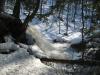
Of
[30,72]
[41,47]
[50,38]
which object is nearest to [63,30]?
[50,38]

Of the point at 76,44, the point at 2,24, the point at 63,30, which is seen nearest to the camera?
the point at 2,24

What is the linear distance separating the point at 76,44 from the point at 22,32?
14.0ft

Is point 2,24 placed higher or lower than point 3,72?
higher

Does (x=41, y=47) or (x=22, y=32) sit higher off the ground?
(x=22, y=32)

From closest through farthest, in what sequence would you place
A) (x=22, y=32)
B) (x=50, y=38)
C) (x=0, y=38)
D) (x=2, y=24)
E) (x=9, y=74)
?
(x=9, y=74) < (x=0, y=38) < (x=2, y=24) < (x=22, y=32) < (x=50, y=38)

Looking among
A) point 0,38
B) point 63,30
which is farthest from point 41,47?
point 63,30

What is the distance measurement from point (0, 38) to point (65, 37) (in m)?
8.93

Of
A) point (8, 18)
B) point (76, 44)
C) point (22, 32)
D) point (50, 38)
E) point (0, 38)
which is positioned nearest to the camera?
point (0, 38)

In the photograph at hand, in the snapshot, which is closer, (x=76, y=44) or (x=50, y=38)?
(x=76, y=44)

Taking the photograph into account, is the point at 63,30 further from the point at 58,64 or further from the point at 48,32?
the point at 58,64

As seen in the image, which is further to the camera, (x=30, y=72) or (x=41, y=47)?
(x=41, y=47)

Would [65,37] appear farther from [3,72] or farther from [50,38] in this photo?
[3,72]

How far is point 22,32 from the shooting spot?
46.5 feet

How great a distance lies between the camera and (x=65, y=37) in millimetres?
19938
